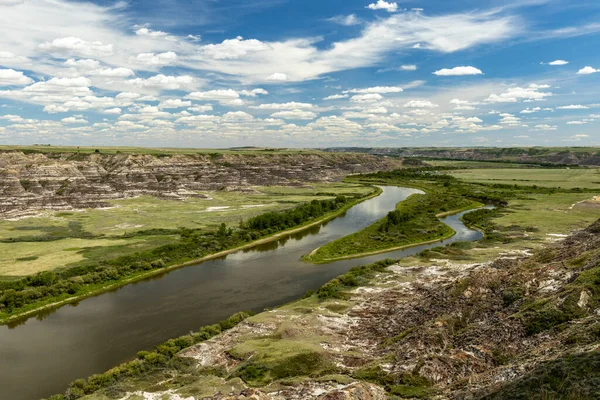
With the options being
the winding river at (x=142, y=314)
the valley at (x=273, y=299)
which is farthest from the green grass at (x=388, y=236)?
the winding river at (x=142, y=314)

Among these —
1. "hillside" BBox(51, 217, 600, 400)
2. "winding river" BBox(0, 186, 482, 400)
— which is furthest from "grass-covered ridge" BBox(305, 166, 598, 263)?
"hillside" BBox(51, 217, 600, 400)

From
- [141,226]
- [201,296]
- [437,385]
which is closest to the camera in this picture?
[437,385]

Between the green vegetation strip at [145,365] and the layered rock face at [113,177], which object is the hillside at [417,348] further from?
the layered rock face at [113,177]

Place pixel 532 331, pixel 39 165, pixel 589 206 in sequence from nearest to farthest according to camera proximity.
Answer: pixel 532 331 < pixel 589 206 < pixel 39 165

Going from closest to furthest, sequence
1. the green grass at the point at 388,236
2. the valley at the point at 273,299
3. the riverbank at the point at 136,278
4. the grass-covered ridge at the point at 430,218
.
→ the valley at the point at 273,299
the riverbank at the point at 136,278
the green grass at the point at 388,236
the grass-covered ridge at the point at 430,218

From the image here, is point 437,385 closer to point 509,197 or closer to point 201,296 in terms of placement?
point 201,296

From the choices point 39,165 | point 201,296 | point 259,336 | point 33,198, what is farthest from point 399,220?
point 39,165

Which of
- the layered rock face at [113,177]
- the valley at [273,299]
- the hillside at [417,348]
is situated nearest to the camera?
the hillside at [417,348]
